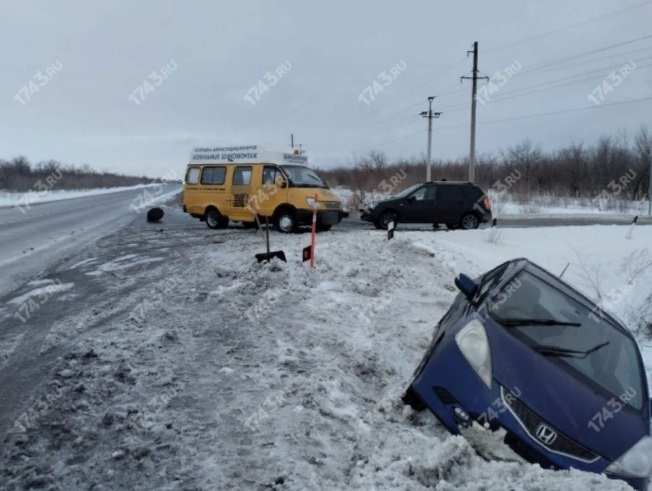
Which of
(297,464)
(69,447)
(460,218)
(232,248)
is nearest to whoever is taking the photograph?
(297,464)

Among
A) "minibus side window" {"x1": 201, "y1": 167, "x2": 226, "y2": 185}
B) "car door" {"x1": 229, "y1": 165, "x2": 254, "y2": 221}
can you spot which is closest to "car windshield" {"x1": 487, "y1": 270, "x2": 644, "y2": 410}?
"car door" {"x1": 229, "y1": 165, "x2": 254, "y2": 221}

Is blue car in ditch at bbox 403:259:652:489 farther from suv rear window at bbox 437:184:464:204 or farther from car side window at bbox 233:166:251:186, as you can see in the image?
suv rear window at bbox 437:184:464:204

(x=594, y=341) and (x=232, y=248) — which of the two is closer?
(x=594, y=341)

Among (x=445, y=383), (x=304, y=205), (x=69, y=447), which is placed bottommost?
(x=69, y=447)

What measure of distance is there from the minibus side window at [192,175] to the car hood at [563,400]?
52.6ft

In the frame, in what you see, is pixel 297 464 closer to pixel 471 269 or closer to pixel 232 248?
pixel 471 269

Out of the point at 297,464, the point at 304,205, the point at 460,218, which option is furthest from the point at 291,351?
the point at 460,218

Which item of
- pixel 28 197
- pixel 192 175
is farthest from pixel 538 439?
pixel 28 197

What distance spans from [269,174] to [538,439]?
13.7m

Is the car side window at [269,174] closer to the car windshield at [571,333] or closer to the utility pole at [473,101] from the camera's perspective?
the car windshield at [571,333]

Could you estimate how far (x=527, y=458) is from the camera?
3.07m

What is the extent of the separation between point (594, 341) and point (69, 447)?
3.71m

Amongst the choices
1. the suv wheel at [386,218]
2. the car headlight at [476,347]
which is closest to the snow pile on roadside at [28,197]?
the suv wheel at [386,218]

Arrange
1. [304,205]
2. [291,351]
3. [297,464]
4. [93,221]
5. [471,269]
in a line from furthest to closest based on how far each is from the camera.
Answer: [93,221]
[304,205]
[471,269]
[291,351]
[297,464]
